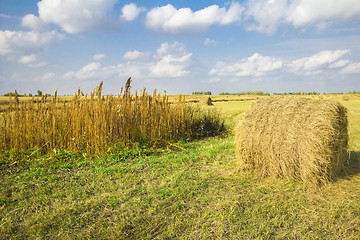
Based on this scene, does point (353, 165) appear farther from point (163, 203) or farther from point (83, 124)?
point (83, 124)

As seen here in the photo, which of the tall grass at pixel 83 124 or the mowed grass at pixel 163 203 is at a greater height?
the tall grass at pixel 83 124

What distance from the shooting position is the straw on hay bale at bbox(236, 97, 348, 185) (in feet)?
12.5

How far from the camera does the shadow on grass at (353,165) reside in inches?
182

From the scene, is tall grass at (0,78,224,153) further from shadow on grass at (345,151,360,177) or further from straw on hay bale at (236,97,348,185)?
shadow on grass at (345,151,360,177)

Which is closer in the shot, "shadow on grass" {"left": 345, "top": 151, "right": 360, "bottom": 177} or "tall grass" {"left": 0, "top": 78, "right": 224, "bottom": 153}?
"shadow on grass" {"left": 345, "top": 151, "right": 360, "bottom": 177}

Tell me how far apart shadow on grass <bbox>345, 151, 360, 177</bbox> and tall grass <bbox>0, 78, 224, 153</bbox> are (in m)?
4.13

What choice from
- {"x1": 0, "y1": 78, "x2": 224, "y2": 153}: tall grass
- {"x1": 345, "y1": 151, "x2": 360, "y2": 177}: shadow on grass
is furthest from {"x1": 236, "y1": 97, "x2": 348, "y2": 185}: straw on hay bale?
{"x1": 0, "y1": 78, "x2": 224, "y2": 153}: tall grass

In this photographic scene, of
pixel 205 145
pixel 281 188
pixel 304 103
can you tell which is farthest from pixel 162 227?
pixel 205 145

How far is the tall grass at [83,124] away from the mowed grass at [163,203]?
2.14 feet

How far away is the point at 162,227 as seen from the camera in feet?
8.79

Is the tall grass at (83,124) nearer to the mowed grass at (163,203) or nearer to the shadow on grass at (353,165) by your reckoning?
the mowed grass at (163,203)

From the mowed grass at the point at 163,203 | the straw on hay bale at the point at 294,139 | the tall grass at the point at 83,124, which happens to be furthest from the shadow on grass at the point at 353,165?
the tall grass at the point at 83,124

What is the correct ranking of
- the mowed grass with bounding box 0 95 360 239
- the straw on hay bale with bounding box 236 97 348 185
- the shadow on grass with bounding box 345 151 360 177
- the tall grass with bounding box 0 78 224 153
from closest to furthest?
the mowed grass with bounding box 0 95 360 239 < the straw on hay bale with bounding box 236 97 348 185 < the shadow on grass with bounding box 345 151 360 177 < the tall grass with bounding box 0 78 224 153

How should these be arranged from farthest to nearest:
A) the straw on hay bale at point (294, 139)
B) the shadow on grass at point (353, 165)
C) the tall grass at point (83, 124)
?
1. the tall grass at point (83, 124)
2. the shadow on grass at point (353, 165)
3. the straw on hay bale at point (294, 139)
